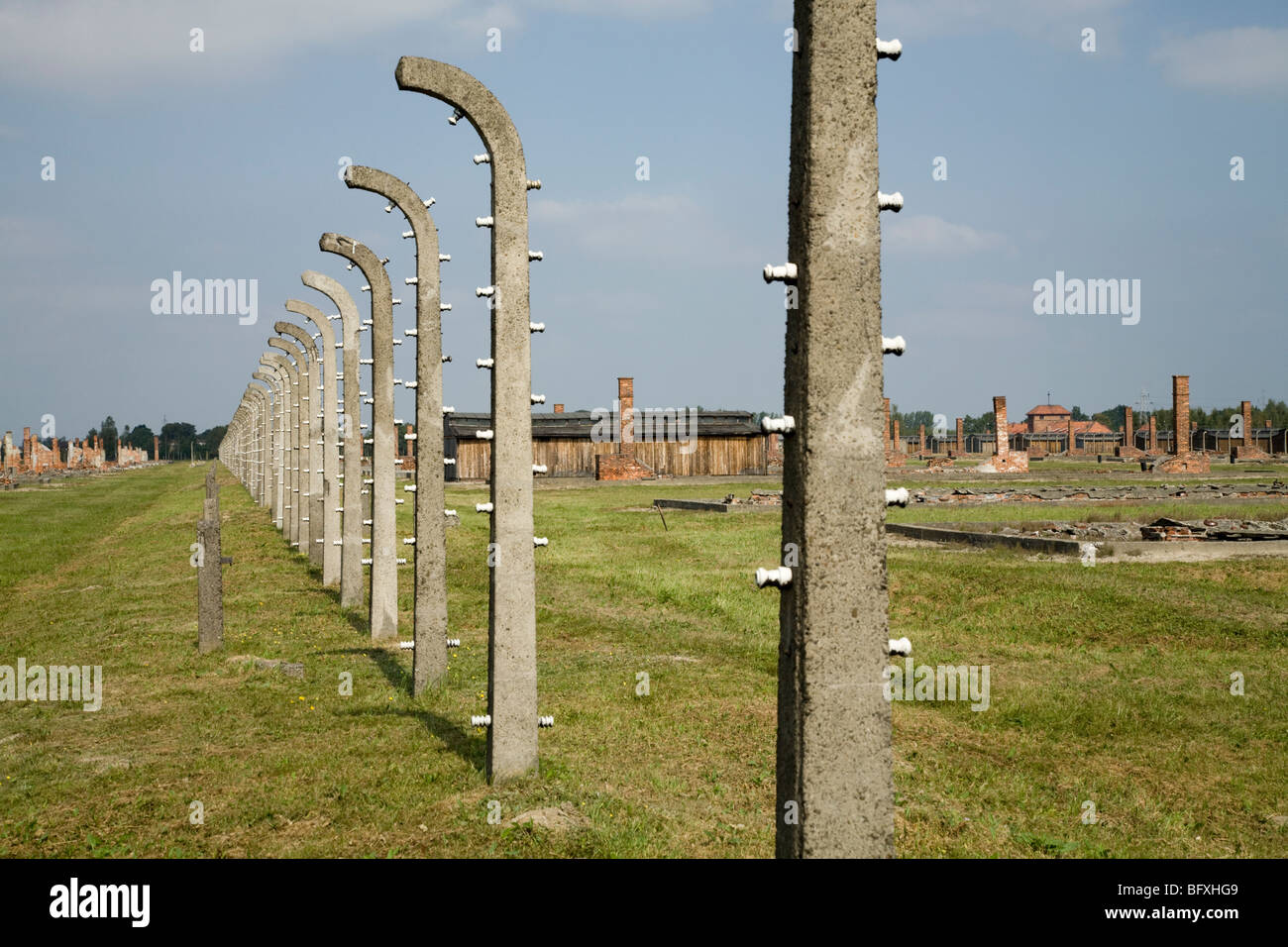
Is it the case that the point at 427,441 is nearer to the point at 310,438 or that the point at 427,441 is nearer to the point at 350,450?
the point at 350,450

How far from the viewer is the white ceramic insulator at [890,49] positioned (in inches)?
144

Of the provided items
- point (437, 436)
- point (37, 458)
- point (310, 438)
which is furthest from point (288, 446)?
point (37, 458)

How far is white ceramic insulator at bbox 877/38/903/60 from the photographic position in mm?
3646

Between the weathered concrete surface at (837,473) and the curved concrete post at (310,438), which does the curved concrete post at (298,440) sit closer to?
the curved concrete post at (310,438)

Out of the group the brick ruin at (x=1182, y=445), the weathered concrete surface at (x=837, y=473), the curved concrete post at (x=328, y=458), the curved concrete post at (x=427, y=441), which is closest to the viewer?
the weathered concrete surface at (x=837, y=473)

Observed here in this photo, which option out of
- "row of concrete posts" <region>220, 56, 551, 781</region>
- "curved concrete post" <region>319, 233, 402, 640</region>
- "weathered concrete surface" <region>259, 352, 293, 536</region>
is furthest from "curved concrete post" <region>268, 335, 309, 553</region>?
"curved concrete post" <region>319, 233, 402, 640</region>

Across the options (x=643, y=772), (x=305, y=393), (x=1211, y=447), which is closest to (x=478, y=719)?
(x=643, y=772)

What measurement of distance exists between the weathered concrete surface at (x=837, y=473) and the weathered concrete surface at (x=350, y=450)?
10.9 m

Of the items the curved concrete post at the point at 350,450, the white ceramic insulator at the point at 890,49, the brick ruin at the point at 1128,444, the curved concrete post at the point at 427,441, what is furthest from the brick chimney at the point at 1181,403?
the white ceramic insulator at the point at 890,49

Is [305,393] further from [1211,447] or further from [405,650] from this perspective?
[1211,447]

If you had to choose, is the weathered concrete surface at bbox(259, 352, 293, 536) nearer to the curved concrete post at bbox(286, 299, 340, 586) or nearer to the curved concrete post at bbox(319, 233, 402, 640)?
the curved concrete post at bbox(286, 299, 340, 586)

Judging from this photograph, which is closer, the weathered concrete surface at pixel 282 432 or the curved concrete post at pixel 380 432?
the curved concrete post at pixel 380 432

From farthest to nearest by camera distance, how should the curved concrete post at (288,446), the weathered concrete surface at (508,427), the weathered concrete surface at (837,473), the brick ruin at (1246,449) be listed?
the brick ruin at (1246,449) < the curved concrete post at (288,446) < the weathered concrete surface at (508,427) < the weathered concrete surface at (837,473)

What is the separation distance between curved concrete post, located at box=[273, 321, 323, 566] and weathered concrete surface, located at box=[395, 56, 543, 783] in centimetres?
1229
